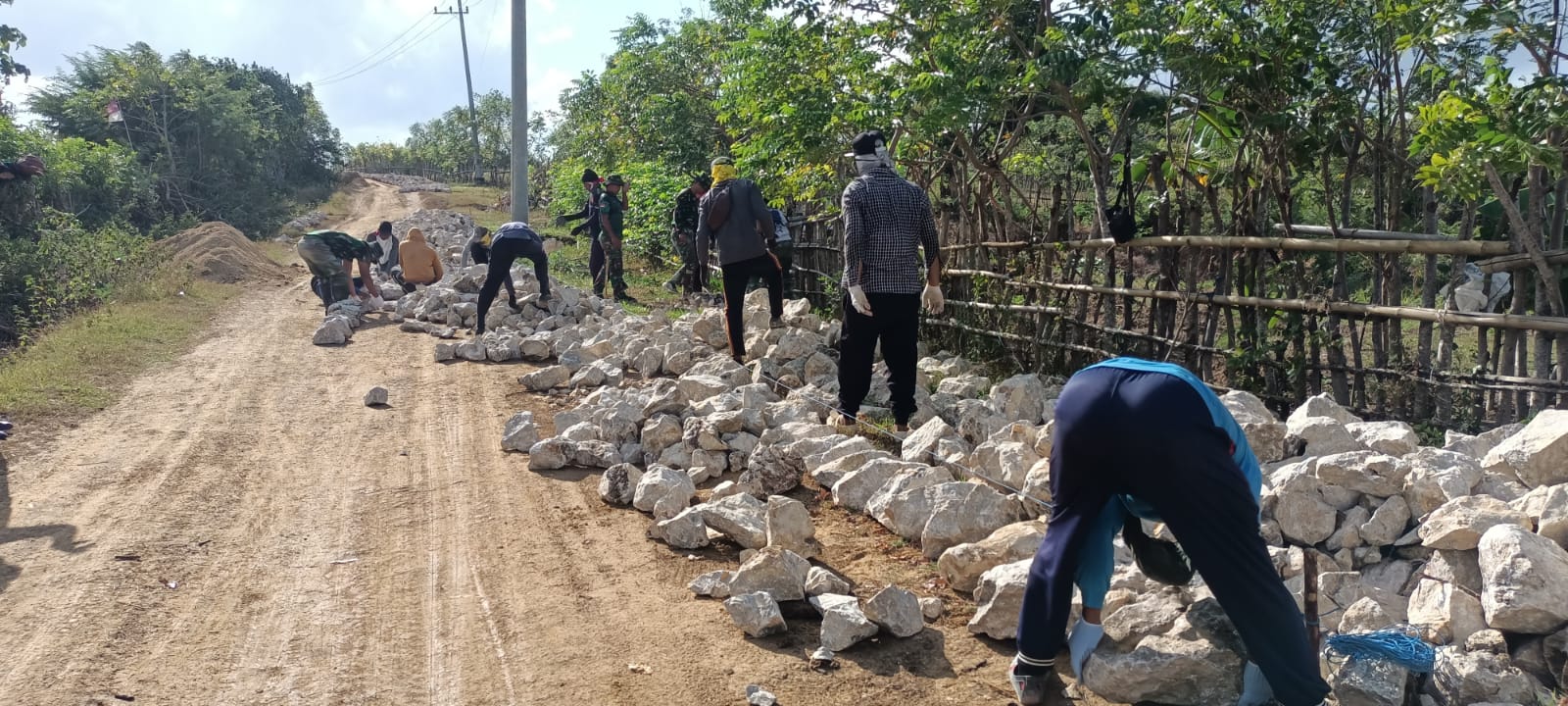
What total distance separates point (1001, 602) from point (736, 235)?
4466mm

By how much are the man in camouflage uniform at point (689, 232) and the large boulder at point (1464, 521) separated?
252 inches

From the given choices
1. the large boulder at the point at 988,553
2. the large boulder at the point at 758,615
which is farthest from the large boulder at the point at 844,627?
the large boulder at the point at 988,553

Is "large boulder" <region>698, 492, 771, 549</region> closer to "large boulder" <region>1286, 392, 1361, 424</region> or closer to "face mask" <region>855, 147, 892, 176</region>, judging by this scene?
"face mask" <region>855, 147, 892, 176</region>

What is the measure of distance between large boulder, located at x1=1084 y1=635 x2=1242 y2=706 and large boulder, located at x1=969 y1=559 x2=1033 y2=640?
422mm

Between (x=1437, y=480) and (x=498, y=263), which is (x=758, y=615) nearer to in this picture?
(x=1437, y=480)

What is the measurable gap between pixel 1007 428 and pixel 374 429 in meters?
4.21

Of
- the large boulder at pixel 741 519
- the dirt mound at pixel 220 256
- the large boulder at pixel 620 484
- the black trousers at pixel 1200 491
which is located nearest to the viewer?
the black trousers at pixel 1200 491

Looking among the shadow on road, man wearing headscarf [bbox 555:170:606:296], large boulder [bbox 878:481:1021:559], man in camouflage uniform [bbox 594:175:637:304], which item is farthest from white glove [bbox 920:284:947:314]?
man wearing headscarf [bbox 555:170:606:296]

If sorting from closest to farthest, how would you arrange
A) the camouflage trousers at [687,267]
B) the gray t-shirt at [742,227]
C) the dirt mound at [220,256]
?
1. the gray t-shirt at [742,227]
2. the camouflage trousers at [687,267]
3. the dirt mound at [220,256]

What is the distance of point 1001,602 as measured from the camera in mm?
3387

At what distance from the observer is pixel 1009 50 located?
20.7 feet

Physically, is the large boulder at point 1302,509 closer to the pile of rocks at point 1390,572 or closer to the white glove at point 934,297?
the pile of rocks at point 1390,572

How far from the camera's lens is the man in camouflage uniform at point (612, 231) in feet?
38.9

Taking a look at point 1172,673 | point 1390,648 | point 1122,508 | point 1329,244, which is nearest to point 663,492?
point 1122,508
